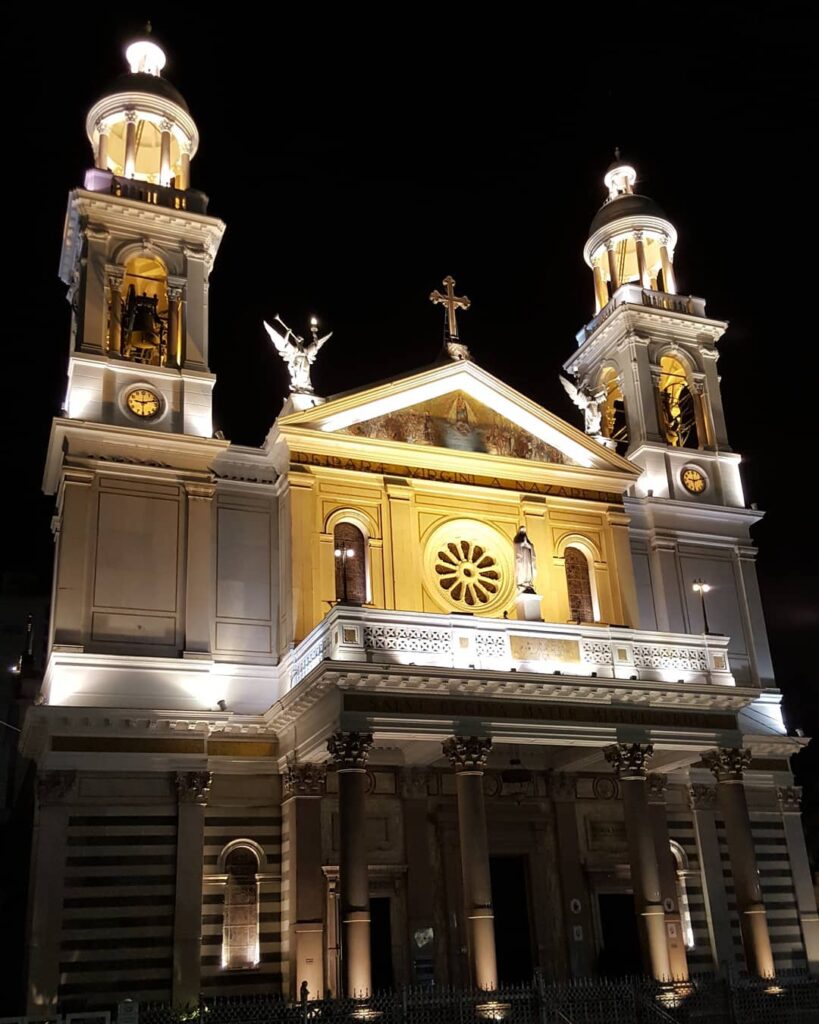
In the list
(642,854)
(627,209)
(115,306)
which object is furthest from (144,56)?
(642,854)

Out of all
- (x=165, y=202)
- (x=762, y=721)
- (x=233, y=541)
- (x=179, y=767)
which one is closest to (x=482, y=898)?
(x=179, y=767)

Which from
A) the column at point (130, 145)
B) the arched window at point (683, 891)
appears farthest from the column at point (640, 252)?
the arched window at point (683, 891)

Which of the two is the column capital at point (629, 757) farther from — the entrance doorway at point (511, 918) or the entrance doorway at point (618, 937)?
the entrance doorway at point (618, 937)

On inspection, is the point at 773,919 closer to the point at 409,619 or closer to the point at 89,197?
the point at 409,619

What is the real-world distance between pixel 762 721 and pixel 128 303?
63.3 feet

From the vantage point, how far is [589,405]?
30.7 m

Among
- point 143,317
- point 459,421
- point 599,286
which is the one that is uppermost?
point 599,286

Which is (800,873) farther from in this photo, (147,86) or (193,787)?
(147,86)

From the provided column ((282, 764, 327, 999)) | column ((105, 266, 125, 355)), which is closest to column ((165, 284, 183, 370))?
column ((105, 266, 125, 355))

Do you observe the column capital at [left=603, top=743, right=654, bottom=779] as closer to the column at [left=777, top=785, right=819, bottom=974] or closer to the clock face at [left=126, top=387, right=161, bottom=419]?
the column at [left=777, top=785, right=819, bottom=974]

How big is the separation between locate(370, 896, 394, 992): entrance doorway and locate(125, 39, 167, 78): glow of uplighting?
74.7 ft

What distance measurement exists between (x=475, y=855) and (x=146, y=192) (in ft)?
59.0

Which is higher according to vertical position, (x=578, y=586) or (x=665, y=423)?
(x=665, y=423)

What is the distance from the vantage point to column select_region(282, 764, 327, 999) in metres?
21.2
